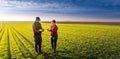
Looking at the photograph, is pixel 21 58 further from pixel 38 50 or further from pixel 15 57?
pixel 38 50

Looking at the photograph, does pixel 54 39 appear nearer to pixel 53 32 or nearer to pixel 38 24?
pixel 53 32

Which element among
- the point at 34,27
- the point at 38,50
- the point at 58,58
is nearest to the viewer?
the point at 58,58

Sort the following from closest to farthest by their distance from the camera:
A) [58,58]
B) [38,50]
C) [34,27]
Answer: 1. [58,58]
2. [34,27]
3. [38,50]

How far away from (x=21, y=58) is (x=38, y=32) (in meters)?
2.16

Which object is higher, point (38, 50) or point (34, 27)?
point (34, 27)

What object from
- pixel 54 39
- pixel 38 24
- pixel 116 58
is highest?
Answer: pixel 38 24

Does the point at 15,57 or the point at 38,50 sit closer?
the point at 15,57

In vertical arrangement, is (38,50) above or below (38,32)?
below

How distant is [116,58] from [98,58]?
122 centimetres

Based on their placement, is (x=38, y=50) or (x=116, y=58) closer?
(x=116, y=58)

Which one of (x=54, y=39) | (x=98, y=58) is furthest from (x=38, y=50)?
(x=98, y=58)

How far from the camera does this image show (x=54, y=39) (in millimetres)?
17250

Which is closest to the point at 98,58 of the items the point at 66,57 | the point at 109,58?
the point at 109,58

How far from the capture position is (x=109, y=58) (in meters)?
15.9
